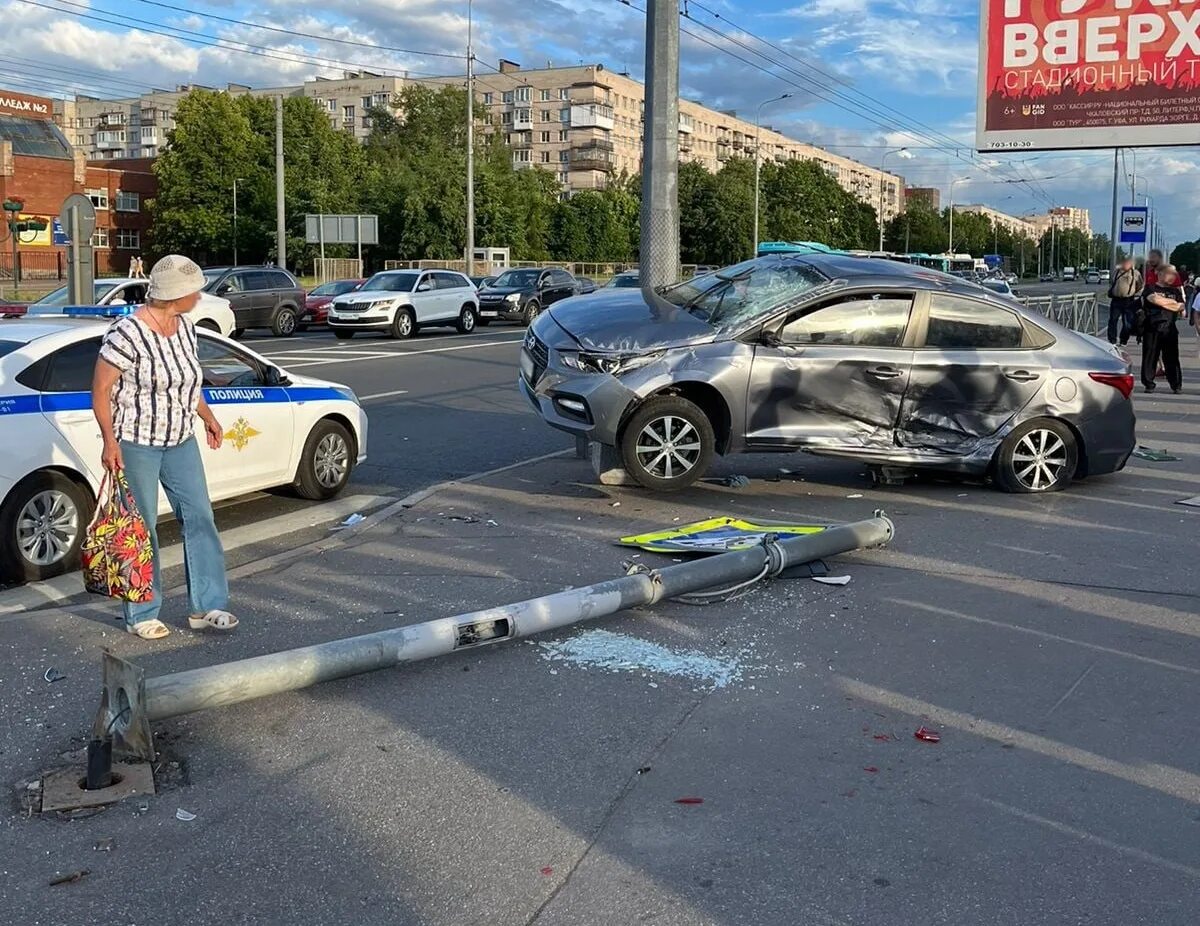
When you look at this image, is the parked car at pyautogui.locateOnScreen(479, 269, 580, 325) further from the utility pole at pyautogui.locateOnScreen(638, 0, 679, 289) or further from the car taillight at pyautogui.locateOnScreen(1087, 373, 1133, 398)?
the car taillight at pyautogui.locateOnScreen(1087, 373, 1133, 398)

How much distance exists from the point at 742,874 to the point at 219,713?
7.45ft

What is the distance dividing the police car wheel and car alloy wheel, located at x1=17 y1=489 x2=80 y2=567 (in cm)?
2266

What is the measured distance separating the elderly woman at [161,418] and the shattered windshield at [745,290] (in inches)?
178

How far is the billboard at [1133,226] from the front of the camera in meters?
31.6

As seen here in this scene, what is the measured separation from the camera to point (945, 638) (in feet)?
19.9

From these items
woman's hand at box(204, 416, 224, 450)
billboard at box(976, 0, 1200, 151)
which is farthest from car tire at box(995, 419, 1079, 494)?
billboard at box(976, 0, 1200, 151)

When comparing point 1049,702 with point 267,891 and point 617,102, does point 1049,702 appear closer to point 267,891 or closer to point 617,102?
point 267,891

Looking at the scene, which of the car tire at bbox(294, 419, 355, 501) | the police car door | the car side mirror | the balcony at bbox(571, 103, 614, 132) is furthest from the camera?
the balcony at bbox(571, 103, 614, 132)

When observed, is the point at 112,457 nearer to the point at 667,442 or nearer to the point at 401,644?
the point at 401,644

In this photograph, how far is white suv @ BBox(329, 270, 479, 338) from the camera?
1101 inches

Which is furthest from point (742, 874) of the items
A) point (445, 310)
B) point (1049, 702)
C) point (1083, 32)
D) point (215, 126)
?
point (215, 126)

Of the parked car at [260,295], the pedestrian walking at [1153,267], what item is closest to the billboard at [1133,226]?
the pedestrian walking at [1153,267]

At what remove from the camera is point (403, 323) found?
28.7 m

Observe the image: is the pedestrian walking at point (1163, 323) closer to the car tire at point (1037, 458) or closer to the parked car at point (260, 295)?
the car tire at point (1037, 458)
